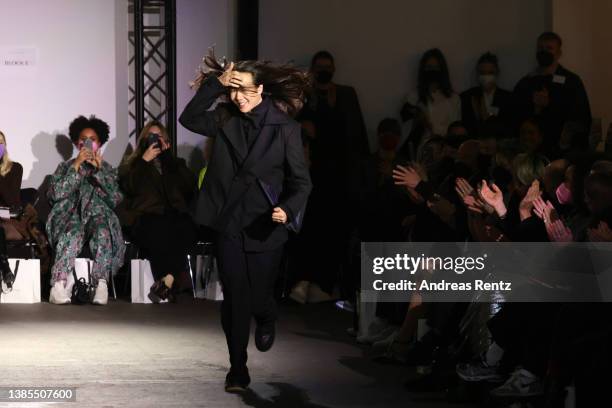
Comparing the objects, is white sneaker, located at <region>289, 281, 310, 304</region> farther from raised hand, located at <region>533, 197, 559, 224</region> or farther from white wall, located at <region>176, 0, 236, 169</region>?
raised hand, located at <region>533, 197, 559, 224</region>

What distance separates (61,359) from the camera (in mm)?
6219

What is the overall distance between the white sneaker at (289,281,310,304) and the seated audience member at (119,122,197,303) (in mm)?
837

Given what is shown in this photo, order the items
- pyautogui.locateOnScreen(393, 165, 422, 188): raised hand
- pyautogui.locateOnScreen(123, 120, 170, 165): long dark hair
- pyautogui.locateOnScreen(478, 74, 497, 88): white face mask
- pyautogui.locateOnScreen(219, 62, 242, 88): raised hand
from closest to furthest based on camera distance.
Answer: pyautogui.locateOnScreen(219, 62, 242, 88): raised hand, pyautogui.locateOnScreen(393, 165, 422, 188): raised hand, pyautogui.locateOnScreen(123, 120, 170, 165): long dark hair, pyautogui.locateOnScreen(478, 74, 497, 88): white face mask

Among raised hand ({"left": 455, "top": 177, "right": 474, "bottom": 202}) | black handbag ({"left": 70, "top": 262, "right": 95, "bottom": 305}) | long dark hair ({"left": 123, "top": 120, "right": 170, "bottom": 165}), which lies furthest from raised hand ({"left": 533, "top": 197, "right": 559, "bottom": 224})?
long dark hair ({"left": 123, "top": 120, "right": 170, "bottom": 165})

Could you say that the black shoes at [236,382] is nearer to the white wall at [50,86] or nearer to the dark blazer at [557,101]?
the dark blazer at [557,101]

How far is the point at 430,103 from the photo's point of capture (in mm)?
9625

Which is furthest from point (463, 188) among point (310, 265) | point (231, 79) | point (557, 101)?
point (310, 265)

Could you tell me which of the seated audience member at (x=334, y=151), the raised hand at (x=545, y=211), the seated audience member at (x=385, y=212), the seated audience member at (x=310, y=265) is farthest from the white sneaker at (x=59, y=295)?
the raised hand at (x=545, y=211)

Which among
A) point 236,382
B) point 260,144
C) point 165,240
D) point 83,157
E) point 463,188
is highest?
point 260,144

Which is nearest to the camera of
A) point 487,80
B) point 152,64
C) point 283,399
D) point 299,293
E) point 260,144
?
point 283,399

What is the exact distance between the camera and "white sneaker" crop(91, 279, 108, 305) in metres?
8.73

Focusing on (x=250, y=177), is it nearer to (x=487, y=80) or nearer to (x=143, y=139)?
(x=143, y=139)

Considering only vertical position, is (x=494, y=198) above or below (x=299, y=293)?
above

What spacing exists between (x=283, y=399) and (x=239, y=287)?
507 millimetres
